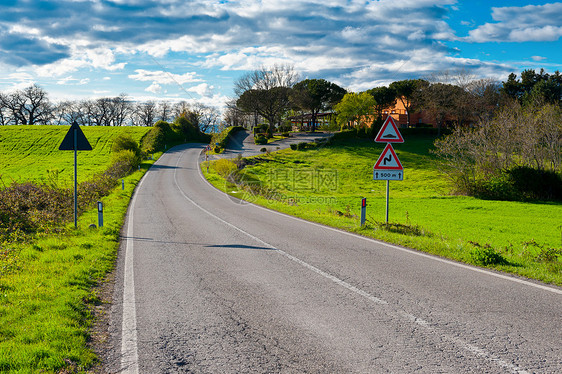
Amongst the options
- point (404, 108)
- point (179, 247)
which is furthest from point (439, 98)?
point (179, 247)

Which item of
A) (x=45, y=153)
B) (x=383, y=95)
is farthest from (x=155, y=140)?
(x=383, y=95)

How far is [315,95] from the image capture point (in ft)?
258

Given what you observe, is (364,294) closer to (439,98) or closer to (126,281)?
(126,281)

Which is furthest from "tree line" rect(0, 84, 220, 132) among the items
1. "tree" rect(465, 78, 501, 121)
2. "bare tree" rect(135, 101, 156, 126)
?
"tree" rect(465, 78, 501, 121)

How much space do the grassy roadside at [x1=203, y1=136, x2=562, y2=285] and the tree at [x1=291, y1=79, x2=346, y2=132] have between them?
798 inches

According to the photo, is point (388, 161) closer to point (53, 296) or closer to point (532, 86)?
point (53, 296)

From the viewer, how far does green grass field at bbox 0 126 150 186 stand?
44719 mm

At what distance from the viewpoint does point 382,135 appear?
34.9 feet

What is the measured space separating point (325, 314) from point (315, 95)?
77.5 metres

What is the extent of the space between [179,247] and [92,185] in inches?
761

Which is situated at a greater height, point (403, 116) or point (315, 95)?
point (315, 95)

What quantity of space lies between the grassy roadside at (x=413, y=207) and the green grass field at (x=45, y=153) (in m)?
20.1

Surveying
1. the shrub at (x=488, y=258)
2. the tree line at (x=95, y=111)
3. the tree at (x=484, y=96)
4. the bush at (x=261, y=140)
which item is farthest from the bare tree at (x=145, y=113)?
the shrub at (x=488, y=258)

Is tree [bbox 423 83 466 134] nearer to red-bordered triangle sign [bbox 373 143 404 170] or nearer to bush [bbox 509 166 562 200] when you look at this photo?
bush [bbox 509 166 562 200]
